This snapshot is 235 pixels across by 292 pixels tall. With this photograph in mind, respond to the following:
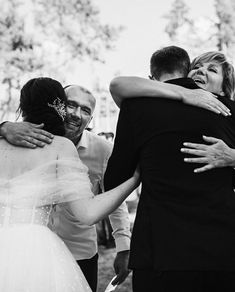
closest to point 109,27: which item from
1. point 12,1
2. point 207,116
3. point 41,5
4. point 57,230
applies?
point 41,5

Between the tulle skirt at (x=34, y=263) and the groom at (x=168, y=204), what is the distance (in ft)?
1.24

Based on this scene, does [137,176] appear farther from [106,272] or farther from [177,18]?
[177,18]

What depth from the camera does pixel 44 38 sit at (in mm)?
13438

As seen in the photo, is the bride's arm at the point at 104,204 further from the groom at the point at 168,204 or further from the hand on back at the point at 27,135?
the hand on back at the point at 27,135

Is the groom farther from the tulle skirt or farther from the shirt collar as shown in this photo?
the shirt collar

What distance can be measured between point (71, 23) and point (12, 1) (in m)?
2.14

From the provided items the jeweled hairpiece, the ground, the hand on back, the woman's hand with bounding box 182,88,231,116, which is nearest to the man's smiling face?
the jeweled hairpiece

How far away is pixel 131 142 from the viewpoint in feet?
5.71

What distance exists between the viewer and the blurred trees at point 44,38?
1249 centimetres

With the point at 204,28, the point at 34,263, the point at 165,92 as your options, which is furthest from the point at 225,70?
the point at 204,28

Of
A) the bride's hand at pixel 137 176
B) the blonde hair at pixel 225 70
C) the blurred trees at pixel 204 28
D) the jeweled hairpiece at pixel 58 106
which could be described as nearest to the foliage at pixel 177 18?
the blurred trees at pixel 204 28

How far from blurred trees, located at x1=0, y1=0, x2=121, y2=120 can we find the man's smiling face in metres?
9.32

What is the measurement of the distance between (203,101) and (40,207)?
915 mm

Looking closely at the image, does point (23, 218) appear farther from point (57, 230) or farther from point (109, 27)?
point (109, 27)
